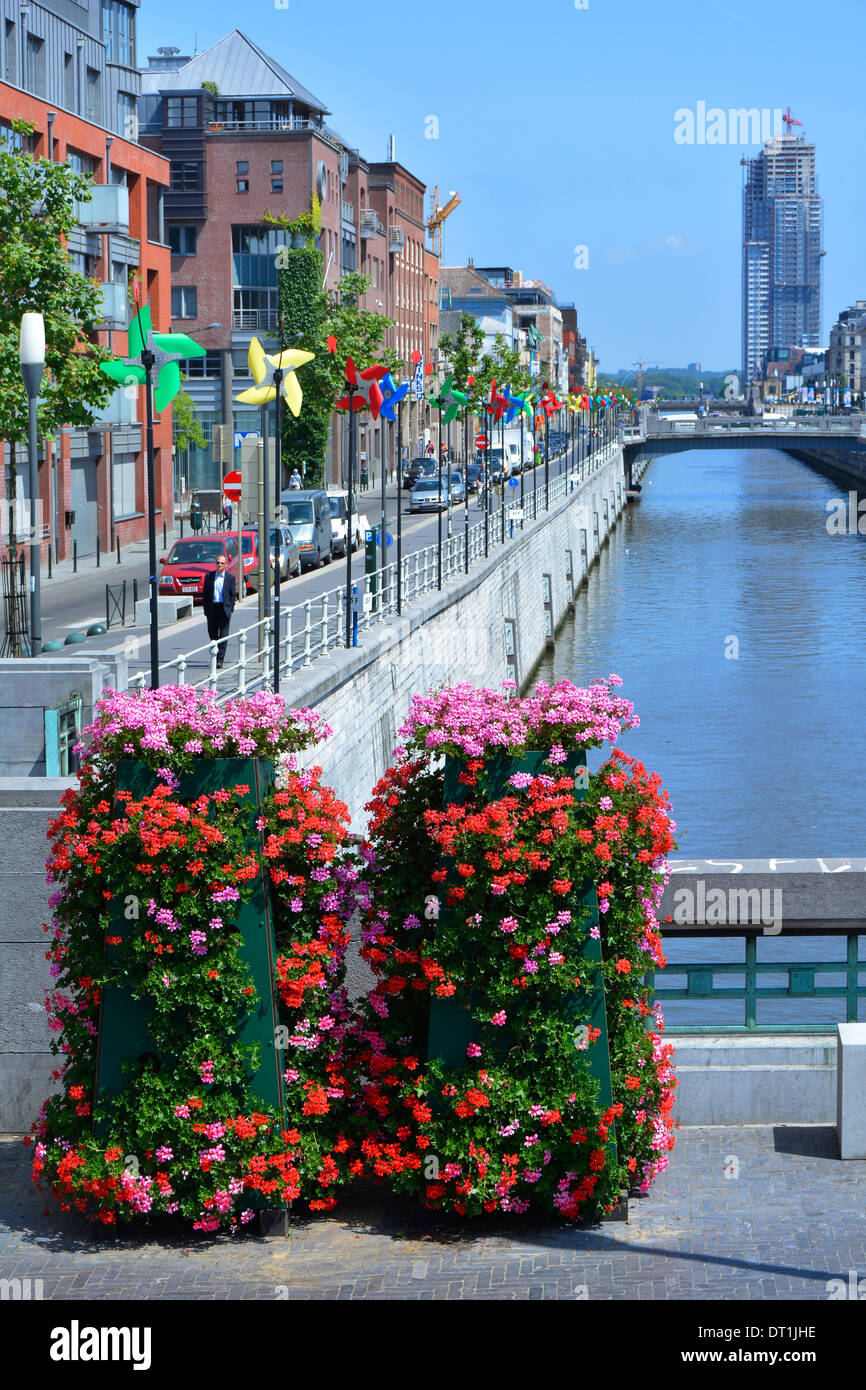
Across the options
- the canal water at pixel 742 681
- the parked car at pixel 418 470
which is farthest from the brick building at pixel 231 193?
the canal water at pixel 742 681

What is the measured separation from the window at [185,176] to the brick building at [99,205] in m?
24.9

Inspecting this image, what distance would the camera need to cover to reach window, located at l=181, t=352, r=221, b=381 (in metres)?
82.3

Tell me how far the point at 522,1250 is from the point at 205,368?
77171 mm

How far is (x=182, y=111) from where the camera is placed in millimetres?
86938

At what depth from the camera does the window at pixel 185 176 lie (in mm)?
85250

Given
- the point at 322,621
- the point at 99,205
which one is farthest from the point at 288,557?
the point at 322,621

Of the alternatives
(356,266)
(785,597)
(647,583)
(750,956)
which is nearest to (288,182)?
(356,266)

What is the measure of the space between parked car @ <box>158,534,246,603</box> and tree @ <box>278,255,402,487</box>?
2221 cm

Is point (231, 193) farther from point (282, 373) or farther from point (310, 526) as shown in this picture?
point (282, 373)

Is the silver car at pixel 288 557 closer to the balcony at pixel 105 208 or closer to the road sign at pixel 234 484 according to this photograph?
the road sign at pixel 234 484

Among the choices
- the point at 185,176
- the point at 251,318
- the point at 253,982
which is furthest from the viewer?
the point at 185,176

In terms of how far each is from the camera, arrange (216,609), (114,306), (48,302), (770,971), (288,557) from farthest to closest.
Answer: (114,306), (288,557), (48,302), (216,609), (770,971)

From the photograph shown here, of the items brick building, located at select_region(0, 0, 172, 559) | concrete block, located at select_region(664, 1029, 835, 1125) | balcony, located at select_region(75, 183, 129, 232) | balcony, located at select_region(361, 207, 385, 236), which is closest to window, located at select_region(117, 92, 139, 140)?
brick building, located at select_region(0, 0, 172, 559)
